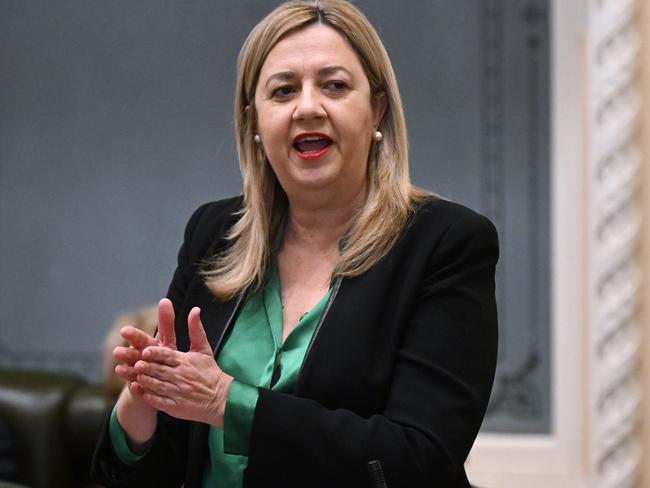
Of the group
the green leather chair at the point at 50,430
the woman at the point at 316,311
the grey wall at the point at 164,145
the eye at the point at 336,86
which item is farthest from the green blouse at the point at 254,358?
the grey wall at the point at 164,145

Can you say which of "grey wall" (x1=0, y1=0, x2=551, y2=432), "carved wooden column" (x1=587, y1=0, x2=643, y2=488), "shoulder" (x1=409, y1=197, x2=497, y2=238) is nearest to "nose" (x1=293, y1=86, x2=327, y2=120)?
"shoulder" (x1=409, y1=197, x2=497, y2=238)

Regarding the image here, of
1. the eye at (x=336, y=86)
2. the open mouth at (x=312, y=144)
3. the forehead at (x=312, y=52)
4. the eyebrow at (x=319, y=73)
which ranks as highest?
the forehead at (x=312, y=52)

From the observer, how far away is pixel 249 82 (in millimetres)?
1842

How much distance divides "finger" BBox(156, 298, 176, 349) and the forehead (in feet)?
1.42

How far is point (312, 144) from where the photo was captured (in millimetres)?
1747

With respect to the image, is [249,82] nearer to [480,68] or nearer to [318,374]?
[318,374]

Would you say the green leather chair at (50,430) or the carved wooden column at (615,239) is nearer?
the green leather chair at (50,430)

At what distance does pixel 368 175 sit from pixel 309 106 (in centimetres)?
19

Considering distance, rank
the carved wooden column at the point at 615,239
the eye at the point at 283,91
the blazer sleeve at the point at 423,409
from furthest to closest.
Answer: the carved wooden column at the point at 615,239 → the eye at the point at 283,91 → the blazer sleeve at the point at 423,409

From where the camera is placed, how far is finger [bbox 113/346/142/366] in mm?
1594

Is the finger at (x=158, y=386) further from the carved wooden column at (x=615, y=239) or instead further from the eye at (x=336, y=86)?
the carved wooden column at (x=615, y=239)

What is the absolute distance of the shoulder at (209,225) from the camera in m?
1.91

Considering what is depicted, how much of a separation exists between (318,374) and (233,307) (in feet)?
0.79

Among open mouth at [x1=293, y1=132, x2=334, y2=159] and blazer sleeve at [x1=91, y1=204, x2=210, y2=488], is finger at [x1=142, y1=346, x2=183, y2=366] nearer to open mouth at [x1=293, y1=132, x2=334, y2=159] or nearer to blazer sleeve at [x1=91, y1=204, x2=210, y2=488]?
blazer sleeve at [x1=91, y1=204, x2=210, y2=488]
